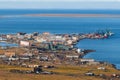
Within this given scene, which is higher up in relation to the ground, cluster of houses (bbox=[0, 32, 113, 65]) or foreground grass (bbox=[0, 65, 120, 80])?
foreground grass (bbox=[0, 65, 120, 80])

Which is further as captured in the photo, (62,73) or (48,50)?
(48,50)

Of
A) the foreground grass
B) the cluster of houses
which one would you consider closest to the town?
the cluster of houses

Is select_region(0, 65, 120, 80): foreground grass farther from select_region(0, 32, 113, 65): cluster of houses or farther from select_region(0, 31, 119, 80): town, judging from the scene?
select_region(0, 32, 113, 65): cluster of houses

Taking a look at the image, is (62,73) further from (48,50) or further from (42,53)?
(48,50)

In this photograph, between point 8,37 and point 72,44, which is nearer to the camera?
point 72,44

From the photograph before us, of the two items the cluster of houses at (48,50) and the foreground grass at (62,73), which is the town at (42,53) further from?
the foreground grass at (62,73)

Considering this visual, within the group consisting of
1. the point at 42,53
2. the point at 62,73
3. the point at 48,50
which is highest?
the point at 62,73

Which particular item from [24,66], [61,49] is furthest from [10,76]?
[61,49]

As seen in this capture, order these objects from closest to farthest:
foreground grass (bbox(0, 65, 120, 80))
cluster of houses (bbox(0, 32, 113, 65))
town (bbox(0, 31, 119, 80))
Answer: foreground grass (bbox(0, 65, 120, 80)) < town (bbox(0, 31, 119, 80)) < cluster of houses (bbox(0, 32, 113, 65))

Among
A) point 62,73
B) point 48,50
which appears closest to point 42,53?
point 48,50

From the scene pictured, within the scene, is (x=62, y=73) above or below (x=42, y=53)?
above

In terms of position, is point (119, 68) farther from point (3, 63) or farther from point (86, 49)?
point (86, 49)
